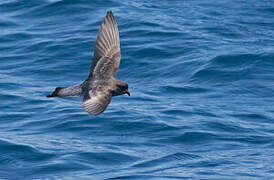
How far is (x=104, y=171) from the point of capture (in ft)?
41.4

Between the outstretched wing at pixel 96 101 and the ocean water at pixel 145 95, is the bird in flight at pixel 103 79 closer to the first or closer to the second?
the outstretched wing at pixel 96 101

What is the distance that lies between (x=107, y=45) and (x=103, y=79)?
2.77 feet

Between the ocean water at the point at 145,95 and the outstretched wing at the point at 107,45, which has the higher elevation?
the outstretched wing at the point at 107,45

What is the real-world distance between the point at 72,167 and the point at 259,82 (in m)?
5.35

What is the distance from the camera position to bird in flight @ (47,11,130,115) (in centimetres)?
905

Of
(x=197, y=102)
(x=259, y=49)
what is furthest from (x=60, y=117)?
(x=259, y=49)

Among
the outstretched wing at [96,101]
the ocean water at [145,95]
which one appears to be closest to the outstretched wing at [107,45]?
the outstretched wing at [96,101]

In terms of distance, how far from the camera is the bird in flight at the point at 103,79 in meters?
9.05

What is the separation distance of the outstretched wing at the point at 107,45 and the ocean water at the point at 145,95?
2.69 meters

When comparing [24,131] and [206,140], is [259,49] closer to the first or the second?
[206,140]

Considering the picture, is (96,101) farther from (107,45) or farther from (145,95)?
(145,95)

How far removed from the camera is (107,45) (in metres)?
10.5

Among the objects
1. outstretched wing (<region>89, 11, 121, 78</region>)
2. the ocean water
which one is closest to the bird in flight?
outstretched wing (<region>89, 11, 121, 78</region>)

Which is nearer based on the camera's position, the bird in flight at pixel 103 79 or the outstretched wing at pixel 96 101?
the outstretched wing at pixel 96 101
